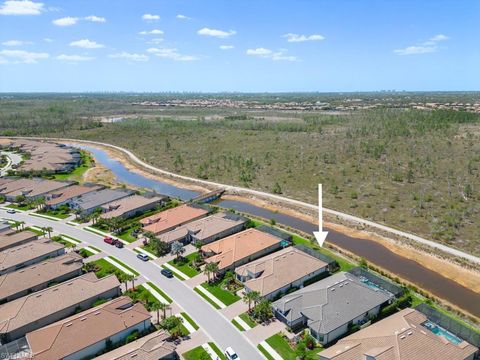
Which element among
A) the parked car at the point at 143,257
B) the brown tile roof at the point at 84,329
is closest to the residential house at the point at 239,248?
the parked car at the point at 143,257

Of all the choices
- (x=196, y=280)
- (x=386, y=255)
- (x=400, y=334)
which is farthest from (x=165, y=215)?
(x=400, y=334)

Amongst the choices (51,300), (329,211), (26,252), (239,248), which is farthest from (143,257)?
(329,211)

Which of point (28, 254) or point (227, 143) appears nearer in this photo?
point (28, 254)

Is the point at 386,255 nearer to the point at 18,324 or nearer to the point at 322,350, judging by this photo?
the point at 322,350

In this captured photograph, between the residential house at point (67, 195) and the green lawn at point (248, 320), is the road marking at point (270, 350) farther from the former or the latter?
the residential house at point (67, 195)

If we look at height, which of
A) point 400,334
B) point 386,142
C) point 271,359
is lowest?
point 271,359

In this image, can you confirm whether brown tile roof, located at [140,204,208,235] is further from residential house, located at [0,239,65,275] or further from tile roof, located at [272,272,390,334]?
tile roof, located at [272,272,390,334]

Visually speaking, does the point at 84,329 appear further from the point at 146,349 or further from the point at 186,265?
the point at 186,265

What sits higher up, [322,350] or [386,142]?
[386,142]
